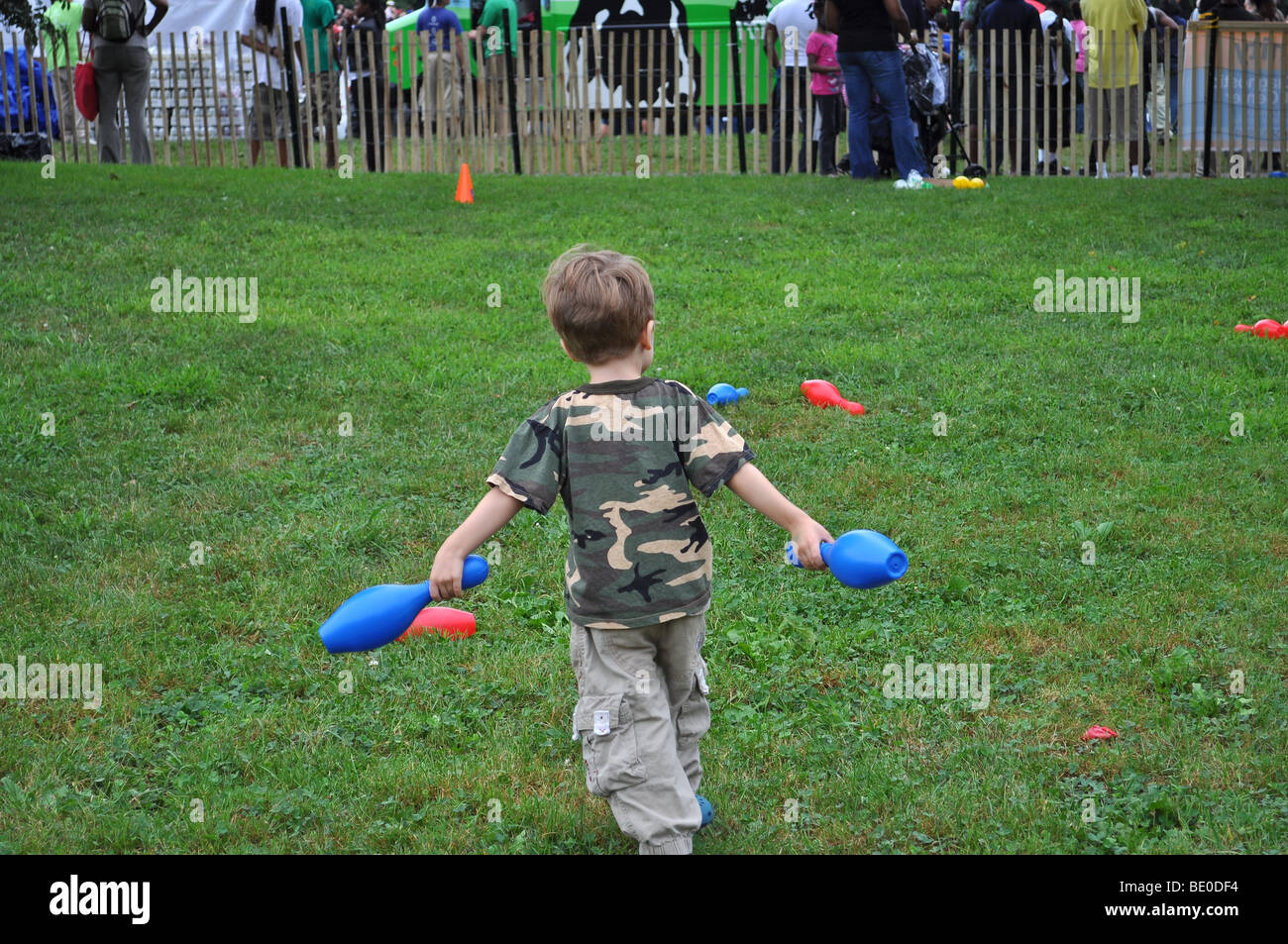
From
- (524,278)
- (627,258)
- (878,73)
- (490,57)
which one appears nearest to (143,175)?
(490,57)

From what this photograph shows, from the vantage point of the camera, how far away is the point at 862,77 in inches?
518

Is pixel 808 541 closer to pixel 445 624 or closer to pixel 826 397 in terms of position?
pixel 445 624

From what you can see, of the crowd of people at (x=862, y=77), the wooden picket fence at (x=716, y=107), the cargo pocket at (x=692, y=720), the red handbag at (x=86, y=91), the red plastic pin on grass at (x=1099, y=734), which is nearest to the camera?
the cargo pocket at (x=692, y=720)

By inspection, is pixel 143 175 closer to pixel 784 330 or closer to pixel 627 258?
pixel 784 330

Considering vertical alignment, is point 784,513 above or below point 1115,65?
below

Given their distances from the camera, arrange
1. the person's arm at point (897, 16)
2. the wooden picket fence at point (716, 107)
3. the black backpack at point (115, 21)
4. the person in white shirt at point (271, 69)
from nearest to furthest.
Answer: the person's arm at point (897, 16)
the black backpack at point (115, 21)
the wooden picket fence at point (716, 107)
the person in white shirt at point (271, 69)

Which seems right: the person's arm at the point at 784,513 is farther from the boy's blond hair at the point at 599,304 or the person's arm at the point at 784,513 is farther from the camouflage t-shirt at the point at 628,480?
Result: the boy's blond hair at the point at 599,304

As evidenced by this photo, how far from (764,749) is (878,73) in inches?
409

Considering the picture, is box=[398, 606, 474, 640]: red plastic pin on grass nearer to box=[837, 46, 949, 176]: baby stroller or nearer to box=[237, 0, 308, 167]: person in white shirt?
box=[837, 46, 949, 176]: baby stroller

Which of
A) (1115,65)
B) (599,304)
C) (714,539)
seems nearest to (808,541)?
(599,304)

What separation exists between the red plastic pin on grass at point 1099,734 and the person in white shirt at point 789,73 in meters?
11.9

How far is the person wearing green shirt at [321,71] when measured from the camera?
15.8m

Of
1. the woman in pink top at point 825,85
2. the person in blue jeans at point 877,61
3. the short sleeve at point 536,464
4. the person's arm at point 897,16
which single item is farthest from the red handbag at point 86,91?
the short sleeve at point 536,464

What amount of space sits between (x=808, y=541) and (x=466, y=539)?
31.9 inches
